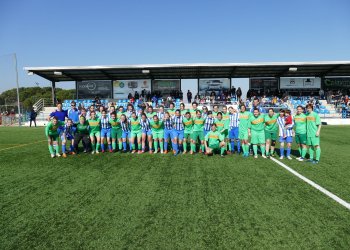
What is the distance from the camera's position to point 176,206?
168 inches

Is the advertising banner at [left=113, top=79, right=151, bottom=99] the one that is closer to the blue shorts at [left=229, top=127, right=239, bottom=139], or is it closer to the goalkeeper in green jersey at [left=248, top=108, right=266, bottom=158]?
the blue shorts at [left=229, top=127, right=239, bottom=139]

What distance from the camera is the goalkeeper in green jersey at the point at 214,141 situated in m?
8.59

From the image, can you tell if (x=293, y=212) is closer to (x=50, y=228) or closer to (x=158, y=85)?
(x=50, y=228)

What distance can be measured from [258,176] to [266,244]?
3.11 m

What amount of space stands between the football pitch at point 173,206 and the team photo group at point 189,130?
1226 mm

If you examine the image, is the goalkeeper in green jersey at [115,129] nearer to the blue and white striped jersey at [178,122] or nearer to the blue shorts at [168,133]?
the blue shorts at [168,133]

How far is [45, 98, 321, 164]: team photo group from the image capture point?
26.9 feet

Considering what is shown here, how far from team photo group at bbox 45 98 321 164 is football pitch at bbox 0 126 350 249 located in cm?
123

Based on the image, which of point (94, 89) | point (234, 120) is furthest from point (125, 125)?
point (94, 89)

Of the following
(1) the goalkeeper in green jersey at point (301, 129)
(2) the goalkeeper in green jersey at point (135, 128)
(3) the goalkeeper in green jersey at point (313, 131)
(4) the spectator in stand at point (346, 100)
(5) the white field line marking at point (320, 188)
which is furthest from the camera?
(4) the spectator in stand at point (346, 100)

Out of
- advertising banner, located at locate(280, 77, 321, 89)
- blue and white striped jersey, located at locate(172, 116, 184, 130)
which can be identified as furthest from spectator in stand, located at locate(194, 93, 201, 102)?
blue and white striped jersey, located at locate(172, 116, 184, 130)

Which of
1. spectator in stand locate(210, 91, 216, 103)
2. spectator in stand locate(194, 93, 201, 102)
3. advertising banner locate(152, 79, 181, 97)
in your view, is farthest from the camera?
advertising banner locate(152, 79, 181, 97)

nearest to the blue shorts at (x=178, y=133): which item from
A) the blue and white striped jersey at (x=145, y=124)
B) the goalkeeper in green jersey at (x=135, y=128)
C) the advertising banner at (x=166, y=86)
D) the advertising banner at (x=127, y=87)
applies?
the blue and white striped jersey at (x=145, y=124)

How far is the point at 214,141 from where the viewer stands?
8.65m
